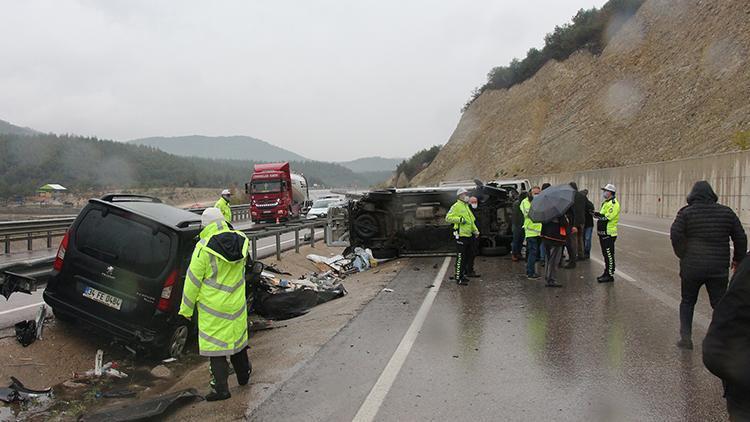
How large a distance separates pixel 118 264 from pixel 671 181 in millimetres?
25235

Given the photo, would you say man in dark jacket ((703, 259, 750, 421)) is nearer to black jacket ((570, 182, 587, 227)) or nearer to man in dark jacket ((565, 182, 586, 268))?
man in dark jacket ((565, 182, 586, 268))

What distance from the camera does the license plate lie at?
6.52 meters

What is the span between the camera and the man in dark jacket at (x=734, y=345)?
8.97 feet

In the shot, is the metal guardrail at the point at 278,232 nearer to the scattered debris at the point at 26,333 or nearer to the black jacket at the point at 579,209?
the scattered debris at the point at 26,333

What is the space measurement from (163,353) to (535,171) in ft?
148

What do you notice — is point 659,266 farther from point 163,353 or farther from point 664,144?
point 664,144

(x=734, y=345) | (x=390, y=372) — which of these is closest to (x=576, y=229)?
(x=390, y=372)

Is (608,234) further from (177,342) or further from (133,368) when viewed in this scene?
(133,368)

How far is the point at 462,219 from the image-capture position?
11.0 meters

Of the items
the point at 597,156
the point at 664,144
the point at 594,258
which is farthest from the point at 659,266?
the point at 597,156

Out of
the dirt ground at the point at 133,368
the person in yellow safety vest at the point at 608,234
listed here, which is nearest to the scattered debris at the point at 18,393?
the dirt ground at the point at 133,368

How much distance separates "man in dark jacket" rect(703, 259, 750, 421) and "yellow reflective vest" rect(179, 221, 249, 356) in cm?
380

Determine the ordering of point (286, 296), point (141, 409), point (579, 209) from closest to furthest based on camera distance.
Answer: point (141, 409), point (286, 296), point (579, 209)

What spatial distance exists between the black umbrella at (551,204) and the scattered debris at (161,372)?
655cm
